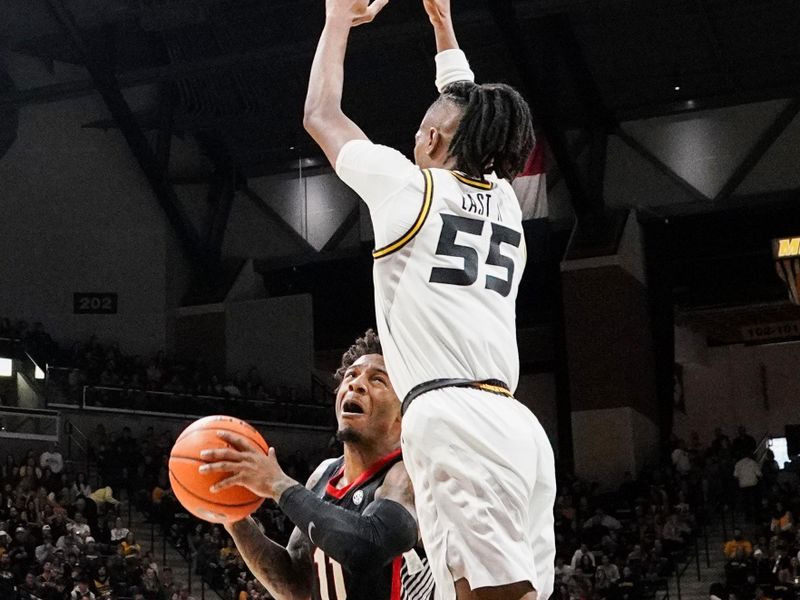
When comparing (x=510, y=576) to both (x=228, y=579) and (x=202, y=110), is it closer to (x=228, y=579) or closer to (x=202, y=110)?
(x=228, y=579)

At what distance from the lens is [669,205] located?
25484 millimetres

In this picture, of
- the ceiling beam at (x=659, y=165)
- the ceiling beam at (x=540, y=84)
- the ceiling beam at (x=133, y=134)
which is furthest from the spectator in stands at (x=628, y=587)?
the ceiling beam at (x=133, y=134)

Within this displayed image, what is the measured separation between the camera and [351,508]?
4.11 m

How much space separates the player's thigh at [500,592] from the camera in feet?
11.0

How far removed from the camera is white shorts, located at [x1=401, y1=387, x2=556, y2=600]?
3.37 m

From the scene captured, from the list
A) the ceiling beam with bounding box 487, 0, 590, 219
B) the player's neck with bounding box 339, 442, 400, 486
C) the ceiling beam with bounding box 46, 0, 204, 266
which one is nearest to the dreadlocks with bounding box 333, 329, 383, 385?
the player's neck with bounding box 339, 442, 400, 486

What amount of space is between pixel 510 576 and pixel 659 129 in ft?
75.2

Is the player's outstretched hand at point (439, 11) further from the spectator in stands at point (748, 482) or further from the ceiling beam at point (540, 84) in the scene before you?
the spectator in stands at point (748, 482)

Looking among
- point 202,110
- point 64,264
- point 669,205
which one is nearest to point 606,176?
point 669,205

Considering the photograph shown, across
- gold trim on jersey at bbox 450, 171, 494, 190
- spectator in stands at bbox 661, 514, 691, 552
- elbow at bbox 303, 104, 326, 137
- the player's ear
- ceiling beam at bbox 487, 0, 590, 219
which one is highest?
ceiling beam at bbox 487, 0, 590, 219

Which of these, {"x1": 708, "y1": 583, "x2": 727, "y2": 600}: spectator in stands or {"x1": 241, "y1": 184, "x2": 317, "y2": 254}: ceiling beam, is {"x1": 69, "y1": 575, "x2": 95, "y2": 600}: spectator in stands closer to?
{"x1": 708, "y1": 583, "x2": 727, "y2": 600}: spectator in stands

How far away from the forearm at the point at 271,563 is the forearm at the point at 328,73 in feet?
4.73

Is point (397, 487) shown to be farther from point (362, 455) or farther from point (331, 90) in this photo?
point (331, 90)

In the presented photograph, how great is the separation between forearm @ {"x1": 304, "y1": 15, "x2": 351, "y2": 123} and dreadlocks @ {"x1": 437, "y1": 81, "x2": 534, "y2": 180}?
33 cm
